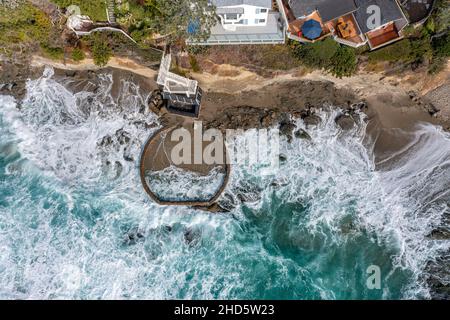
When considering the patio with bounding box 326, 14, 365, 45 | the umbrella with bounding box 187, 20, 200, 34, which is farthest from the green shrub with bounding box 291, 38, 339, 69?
the umbrella with bounding box 187, 20, 200, 34

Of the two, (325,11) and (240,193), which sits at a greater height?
(325,11)

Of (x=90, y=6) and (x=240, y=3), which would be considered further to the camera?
(x=90, y=6)

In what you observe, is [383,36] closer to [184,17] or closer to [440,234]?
[184,17]

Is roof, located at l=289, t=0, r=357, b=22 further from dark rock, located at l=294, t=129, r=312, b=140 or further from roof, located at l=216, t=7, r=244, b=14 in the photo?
dark rock, located at l=294, t=129, r=312, b=140

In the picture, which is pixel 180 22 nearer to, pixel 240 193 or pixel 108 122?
pixel 108 122

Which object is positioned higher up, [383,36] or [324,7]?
Answer: [324,7]

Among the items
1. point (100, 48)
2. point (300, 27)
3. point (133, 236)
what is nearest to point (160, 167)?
point (133, 236)
